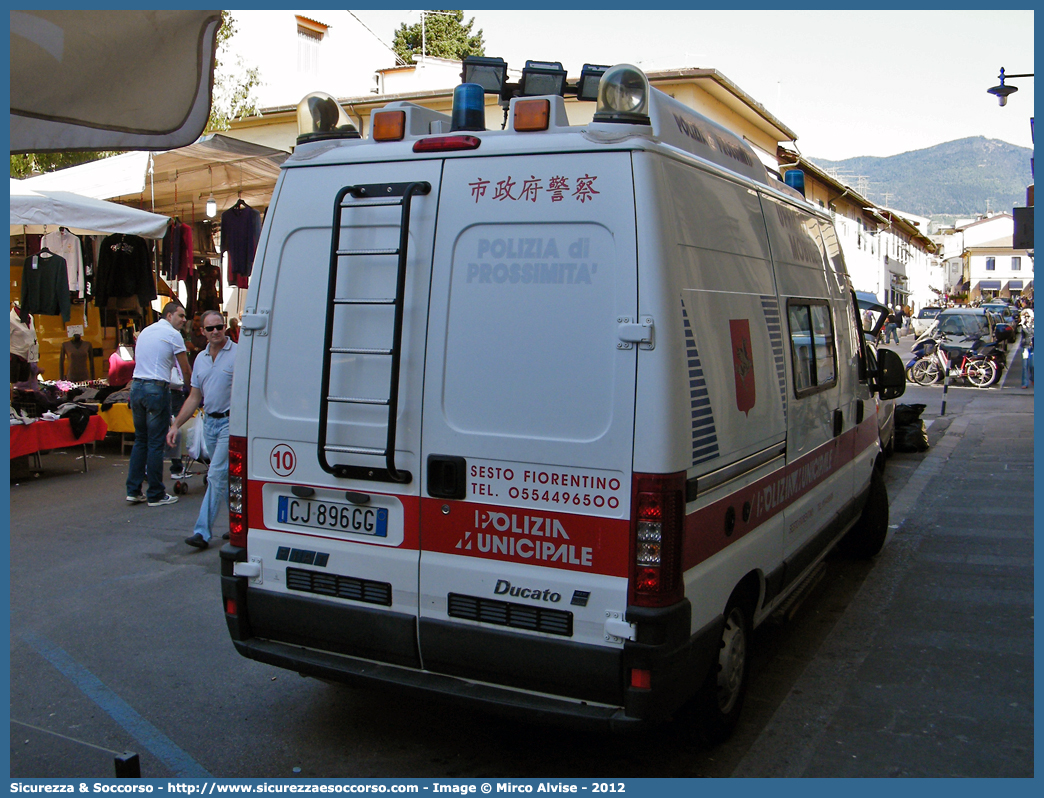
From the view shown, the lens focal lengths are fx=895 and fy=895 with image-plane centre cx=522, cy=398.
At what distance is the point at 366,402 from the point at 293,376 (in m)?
0.44

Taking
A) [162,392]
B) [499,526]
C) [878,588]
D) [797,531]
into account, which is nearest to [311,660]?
[499,526]

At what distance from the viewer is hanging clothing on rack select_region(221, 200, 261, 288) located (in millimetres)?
12227

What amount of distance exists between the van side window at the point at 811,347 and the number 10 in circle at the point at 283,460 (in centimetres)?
247

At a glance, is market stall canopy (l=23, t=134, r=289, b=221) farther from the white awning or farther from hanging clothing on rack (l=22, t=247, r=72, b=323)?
hanging clothing on rack (l=22, t=247, r=72, b=323)

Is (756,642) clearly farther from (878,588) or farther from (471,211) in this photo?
(471,211)

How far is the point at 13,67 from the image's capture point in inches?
138

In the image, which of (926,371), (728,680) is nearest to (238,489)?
(728,680)

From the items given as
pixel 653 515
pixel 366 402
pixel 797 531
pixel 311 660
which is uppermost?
pixel 366 402

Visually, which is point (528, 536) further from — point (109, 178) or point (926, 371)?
point (926, 371)

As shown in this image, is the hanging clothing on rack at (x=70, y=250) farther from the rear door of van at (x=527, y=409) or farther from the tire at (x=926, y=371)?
the tire at (x=926, y=371)

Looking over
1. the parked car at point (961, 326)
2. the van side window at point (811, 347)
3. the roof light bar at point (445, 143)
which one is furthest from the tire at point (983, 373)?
the roof light bar at point (445, 143)

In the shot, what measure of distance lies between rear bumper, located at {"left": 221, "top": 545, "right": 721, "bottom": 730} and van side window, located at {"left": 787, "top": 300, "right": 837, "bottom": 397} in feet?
5.39

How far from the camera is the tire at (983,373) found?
70.5 ft

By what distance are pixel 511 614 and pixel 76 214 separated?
851cm
